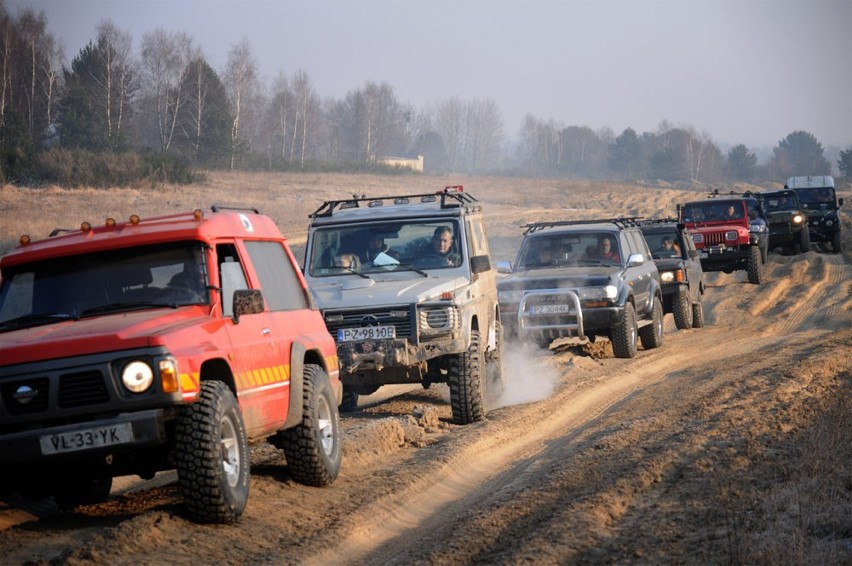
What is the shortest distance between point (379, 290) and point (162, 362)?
192 inches

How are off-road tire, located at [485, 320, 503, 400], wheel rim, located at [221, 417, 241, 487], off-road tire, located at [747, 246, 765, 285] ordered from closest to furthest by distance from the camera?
wheel rim, located at [221, 417, 241, 487] < off-road tire, located at [485, 320, 503, 400] < off-road tire, located at [747, 246, 765, 285]

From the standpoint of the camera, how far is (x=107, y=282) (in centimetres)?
690

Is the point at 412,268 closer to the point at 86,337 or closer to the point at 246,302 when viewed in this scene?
the point at 246,302

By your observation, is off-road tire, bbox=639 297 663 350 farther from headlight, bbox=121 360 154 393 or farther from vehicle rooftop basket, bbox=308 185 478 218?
headlight, bbox=121 360 154 393

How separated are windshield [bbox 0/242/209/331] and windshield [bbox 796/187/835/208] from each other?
107 ft

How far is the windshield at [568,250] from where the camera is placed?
16.1 meters

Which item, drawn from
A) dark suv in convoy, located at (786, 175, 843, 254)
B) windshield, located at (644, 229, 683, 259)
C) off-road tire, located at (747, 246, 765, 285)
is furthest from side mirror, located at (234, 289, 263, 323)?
dark suv in convoy, located at (786, 175, 843, 254)

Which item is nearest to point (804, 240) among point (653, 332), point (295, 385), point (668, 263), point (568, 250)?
point (668, 263)

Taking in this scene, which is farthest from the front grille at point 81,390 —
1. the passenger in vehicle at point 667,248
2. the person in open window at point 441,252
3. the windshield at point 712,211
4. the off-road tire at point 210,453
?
the windshield at point 712,211

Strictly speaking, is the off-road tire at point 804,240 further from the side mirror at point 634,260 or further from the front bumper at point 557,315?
the front bumper at point 557,315

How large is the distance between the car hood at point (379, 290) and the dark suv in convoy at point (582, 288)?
282 cm

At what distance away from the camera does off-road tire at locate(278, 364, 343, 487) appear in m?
7.73

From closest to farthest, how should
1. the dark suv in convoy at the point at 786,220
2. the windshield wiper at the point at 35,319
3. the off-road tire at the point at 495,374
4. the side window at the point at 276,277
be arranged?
the windshield wiper at the point at 35,319 → the side window at the point at 276,277 → the off-road tire at the point at 495,374 → the dark suv in convoy at the point at 786,220

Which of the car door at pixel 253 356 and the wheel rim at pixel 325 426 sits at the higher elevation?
the car door at pixel 253 356
